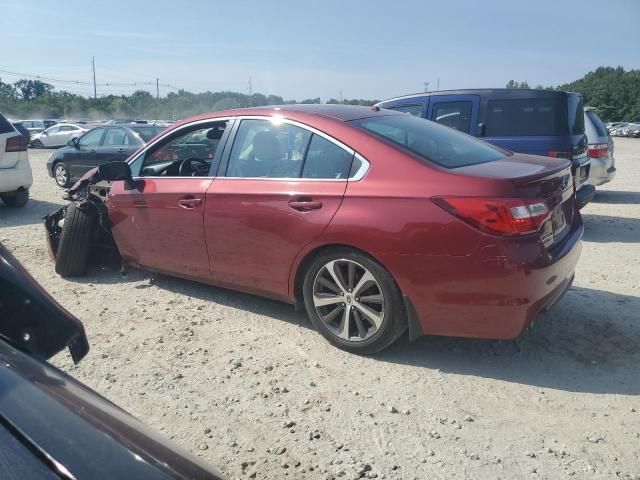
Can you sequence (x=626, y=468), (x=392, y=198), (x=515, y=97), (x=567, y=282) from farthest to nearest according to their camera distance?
(x=515, y=97), (x=567, y=282), (x=392, y=198), (x=626, y=468)

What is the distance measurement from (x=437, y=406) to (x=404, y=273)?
792 millimetres

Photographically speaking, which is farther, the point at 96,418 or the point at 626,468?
the point at 626,468

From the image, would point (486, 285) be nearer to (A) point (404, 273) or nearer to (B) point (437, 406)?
(A) point (404, 273)

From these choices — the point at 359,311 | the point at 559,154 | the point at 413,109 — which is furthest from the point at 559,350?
the point at 413,109

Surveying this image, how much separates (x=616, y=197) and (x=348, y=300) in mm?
9412

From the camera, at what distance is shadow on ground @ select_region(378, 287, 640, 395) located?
3398 mm

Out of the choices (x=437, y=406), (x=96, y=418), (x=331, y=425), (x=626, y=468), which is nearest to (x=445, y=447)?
(x=437, y=406)

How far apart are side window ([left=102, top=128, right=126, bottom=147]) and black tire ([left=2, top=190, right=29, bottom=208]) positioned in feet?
8.92

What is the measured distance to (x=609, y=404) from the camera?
10.2 ft

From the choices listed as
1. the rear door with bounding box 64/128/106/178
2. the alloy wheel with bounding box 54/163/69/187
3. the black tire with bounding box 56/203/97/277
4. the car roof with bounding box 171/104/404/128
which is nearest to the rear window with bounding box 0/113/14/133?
the rear door with bounding box 64/128/106/178

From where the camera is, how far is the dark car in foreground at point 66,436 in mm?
1144

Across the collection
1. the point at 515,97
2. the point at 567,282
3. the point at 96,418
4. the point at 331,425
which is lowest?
the point at 331,425

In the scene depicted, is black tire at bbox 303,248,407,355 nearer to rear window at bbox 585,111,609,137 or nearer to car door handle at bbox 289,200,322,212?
car door handle at bbox 289,200,322,212

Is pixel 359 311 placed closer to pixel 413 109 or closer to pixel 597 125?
pixel 413 109
